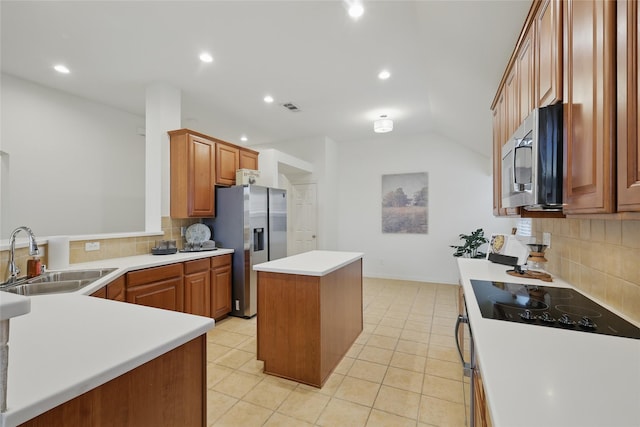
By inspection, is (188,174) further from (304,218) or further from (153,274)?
(304,218)

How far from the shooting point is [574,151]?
→ 3.15 feet

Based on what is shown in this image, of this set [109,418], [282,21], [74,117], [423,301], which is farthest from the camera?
[423,301]

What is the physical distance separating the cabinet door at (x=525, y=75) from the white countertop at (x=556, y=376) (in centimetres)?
104

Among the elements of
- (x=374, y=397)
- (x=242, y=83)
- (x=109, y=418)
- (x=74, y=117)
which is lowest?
(x=374, y=397)

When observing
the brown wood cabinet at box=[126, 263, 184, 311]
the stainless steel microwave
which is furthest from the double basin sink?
the stainless steel microwave

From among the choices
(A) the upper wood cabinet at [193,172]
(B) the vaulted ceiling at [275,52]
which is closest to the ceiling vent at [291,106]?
(B) the vaulted ceiling at [275,52]

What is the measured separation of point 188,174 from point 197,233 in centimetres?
75

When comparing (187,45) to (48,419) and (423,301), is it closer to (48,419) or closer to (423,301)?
(48,419)

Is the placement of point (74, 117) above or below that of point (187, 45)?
below

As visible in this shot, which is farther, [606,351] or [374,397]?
[374,397]

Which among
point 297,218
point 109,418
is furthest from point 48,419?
point 297,218

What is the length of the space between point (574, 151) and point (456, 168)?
14.9 feet

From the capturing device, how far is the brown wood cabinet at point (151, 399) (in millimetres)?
680

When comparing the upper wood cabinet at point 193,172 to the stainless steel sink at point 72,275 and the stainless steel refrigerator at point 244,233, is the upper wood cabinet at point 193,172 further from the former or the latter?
the stainless steel sink at point 72,275
